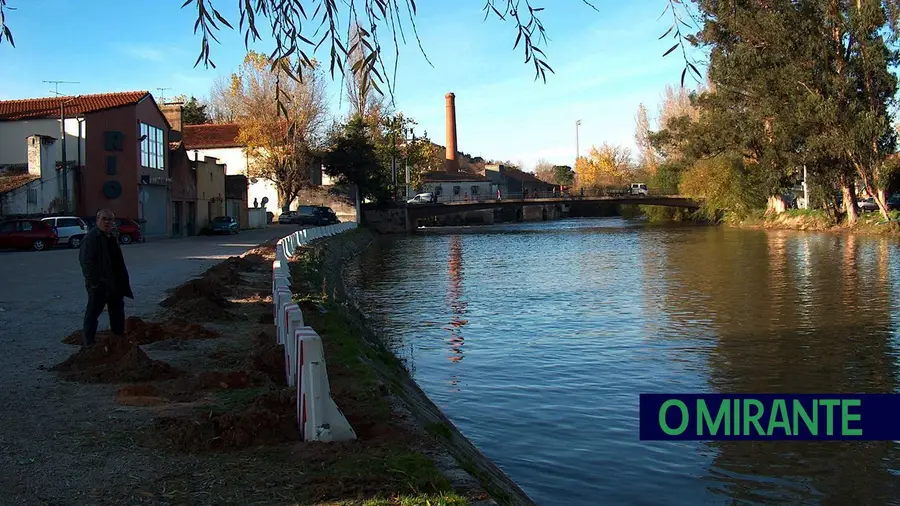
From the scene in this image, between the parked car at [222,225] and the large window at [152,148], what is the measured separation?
5496 millimetres

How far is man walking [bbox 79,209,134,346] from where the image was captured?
32.2ft

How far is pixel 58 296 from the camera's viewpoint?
16.9m

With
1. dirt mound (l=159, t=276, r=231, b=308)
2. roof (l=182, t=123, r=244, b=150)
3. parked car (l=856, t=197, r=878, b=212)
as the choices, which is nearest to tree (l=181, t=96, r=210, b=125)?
roof (l=182, t=123, r=244, b=150)

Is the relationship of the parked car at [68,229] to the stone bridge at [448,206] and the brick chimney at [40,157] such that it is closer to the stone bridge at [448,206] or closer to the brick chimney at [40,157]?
the brick chimney at [40,157]

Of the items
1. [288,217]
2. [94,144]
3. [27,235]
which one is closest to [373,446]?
[27,235]


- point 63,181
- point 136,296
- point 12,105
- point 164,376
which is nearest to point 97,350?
point 164,376

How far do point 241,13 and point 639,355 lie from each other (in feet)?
34.0

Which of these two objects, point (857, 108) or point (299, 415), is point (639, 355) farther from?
point (857, 108)

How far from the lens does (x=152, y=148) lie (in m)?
47.3

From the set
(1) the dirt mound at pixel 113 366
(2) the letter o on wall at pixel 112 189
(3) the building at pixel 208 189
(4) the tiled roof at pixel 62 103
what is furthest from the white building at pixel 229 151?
(1) the dirt mound at pixel 113 366

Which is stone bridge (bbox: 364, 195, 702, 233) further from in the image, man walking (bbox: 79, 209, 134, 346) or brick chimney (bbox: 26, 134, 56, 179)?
man walking (bbox: 79, 209, 134, 346)

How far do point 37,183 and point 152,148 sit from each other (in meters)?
8.42

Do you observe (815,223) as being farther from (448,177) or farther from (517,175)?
(517,175)

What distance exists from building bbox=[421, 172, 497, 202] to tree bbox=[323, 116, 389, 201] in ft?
122
